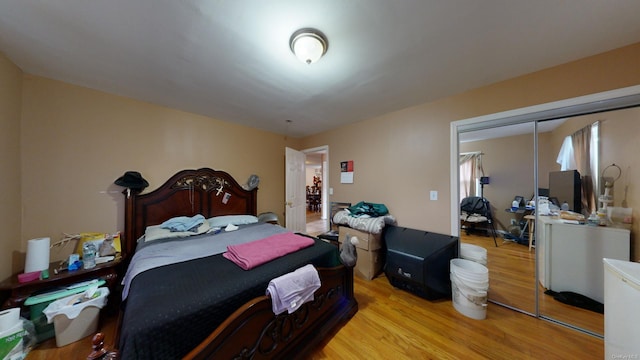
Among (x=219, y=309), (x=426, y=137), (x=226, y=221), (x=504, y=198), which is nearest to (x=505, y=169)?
(x=504, y=198)

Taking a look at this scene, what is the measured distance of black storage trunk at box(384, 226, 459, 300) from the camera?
2.01m

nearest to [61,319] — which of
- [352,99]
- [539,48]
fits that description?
[352,99]

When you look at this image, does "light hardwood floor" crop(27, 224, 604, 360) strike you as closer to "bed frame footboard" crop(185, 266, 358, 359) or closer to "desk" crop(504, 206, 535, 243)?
"bed frame footboard" crop(185, 266, 358, 359)

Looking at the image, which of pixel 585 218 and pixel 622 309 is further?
pixel 585 218

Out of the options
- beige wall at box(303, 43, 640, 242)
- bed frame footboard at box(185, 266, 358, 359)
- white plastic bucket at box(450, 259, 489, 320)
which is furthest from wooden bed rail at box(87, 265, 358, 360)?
beige wall at box(303, 43, 640, 242)

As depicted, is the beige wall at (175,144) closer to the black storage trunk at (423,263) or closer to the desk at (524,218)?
the black storage trunk at (423,263)

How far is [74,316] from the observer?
5.02ft

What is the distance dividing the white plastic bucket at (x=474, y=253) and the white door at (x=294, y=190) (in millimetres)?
2698

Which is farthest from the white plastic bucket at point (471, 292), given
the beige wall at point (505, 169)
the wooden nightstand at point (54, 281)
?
the wooden nightstand at point (54, 281)

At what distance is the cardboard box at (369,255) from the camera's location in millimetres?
2541

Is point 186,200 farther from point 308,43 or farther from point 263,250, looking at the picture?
point 308,43

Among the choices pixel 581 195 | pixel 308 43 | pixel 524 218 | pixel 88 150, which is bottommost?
pixel 524 218

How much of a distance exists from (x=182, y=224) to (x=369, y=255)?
7.93 ft

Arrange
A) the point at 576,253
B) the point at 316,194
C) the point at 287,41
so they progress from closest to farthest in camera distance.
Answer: the point at 287,41
the point at 576,253
the point at 316,194
